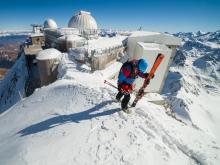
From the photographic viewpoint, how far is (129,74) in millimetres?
7086

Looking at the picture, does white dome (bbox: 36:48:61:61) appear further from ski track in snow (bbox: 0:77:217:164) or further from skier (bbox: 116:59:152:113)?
skier (bbox: 116:59:152:113)

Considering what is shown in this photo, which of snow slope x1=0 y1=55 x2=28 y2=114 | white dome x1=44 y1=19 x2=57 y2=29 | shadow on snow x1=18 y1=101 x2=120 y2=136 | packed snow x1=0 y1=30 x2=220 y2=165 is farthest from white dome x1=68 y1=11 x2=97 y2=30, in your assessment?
shadow on snow x1=18 y1=101 x2=120 y2=136

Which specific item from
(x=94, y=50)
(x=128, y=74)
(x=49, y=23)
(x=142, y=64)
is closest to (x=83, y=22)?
(x=49, y=23)

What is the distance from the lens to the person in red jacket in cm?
699

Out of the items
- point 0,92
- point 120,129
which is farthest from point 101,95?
point 0,92

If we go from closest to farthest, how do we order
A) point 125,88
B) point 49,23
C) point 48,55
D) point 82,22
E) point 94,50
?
point 125,88 < point 48,55 < point 94,50 < point 82,22 < point 49,23

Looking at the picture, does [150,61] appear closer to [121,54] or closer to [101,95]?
[121,54]

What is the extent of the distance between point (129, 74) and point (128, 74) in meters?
0.04

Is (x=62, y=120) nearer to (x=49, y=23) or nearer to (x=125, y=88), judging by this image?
(x=125, y=88)

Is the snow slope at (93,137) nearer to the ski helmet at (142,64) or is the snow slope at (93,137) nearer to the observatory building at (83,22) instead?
the ski helmet at (142,64)

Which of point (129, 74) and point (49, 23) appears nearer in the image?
point (129, 74)

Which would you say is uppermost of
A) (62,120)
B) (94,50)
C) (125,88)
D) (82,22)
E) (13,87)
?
(82,22)

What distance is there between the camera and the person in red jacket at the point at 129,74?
6992 millimetres

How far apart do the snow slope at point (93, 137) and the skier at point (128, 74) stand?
66 centimetres
